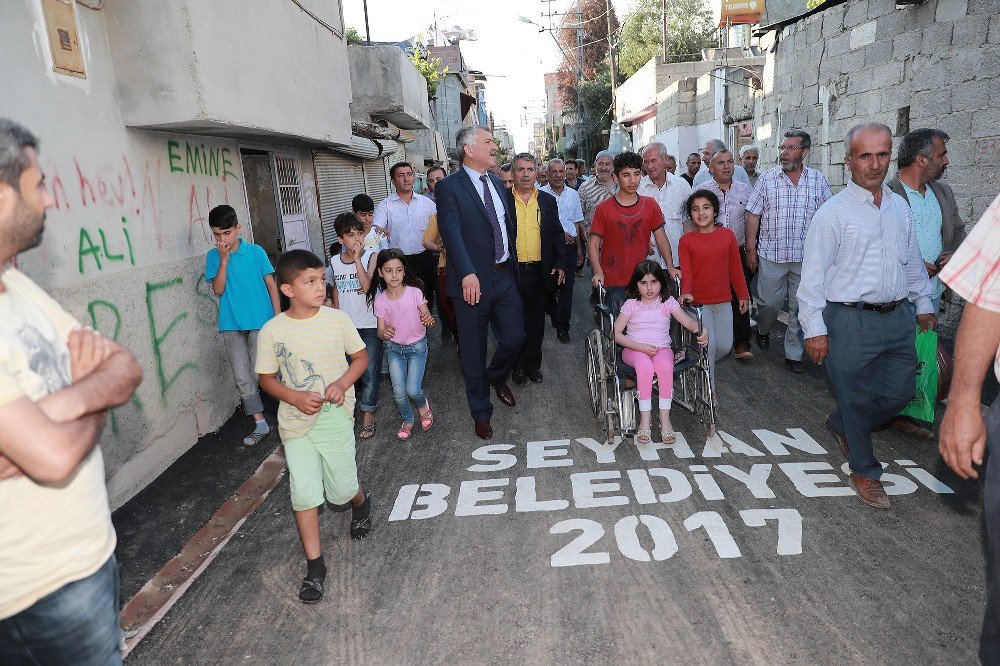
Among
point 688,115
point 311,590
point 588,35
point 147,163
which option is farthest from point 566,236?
point 588,35

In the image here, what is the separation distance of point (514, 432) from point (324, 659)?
2723 millimetres

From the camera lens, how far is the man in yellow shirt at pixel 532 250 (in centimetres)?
674

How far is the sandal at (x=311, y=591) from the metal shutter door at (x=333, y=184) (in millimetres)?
7065

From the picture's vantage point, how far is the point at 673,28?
38500 millimetres

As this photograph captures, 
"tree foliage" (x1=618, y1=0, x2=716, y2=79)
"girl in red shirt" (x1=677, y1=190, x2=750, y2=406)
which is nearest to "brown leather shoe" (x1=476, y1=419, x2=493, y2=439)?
"girl in red shirt" (x1=677, y1=190, x2=750, y2=406)

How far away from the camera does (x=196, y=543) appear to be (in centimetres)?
407

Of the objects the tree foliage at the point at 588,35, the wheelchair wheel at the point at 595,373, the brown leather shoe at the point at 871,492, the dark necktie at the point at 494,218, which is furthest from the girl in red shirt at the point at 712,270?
the tree foliage at the point at 588,35

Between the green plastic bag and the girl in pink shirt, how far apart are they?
3321 millimetres

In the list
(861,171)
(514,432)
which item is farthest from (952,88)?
(514,432)

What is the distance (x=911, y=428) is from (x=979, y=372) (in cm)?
326

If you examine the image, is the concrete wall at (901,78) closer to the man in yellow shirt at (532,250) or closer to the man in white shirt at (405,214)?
the man in yellow shirt at (532,250)

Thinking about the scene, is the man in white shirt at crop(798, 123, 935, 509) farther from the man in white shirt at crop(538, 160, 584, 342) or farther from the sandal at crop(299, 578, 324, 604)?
the man in white shirt at crop(538, 160, 584, 342)

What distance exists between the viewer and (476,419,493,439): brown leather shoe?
17.6ft

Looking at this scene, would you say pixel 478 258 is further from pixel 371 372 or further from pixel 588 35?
pixel 588 35
